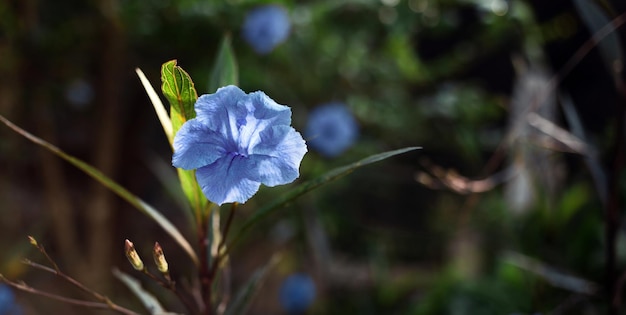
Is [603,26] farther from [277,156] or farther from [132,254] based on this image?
[132,254]

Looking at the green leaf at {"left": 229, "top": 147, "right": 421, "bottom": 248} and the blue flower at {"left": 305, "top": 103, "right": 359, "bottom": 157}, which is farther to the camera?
the blue flower at {"left": 305, "top": 103, "right": 359, "bottom": 157}

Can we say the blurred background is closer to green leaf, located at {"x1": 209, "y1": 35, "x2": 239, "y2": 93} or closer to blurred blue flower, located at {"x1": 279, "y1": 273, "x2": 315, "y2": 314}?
blurred blue flower, located at {"x1": 279, "y1": 273, "x2": 315, "y2": 314}

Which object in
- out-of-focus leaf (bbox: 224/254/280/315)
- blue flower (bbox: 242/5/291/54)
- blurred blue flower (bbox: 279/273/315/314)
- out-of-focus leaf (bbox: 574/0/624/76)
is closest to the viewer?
out-of-focus leaf (bbox: 224/254/280/315)

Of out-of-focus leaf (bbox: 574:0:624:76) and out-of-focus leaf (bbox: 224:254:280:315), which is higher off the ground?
out-of-focus leaf (bbox: 574:0:624:76)

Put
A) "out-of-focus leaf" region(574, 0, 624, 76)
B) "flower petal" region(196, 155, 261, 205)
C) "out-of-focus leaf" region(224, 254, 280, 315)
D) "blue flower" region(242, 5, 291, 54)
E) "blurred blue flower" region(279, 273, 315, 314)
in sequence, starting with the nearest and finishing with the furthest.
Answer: "flower petal" region(196, 155, 261, 205), "out-of-focus leaf" region(224, 254, 280, 315), "out-of-focus leaf" region(574, 0, 624, 76), "blue flower" region(242, 5, 291, 54), "blurred blue flower" region(279, 273, 315, 314)

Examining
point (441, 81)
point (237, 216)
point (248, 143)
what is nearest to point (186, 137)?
point (248, 143)

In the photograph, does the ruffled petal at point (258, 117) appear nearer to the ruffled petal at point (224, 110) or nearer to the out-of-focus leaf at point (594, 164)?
the ruffled petal at point (224, 110)

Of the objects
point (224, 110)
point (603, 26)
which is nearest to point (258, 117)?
point (224, 110)

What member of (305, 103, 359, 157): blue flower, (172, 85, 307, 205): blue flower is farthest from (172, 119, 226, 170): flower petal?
(305, 103, 359, 157): blue flower
